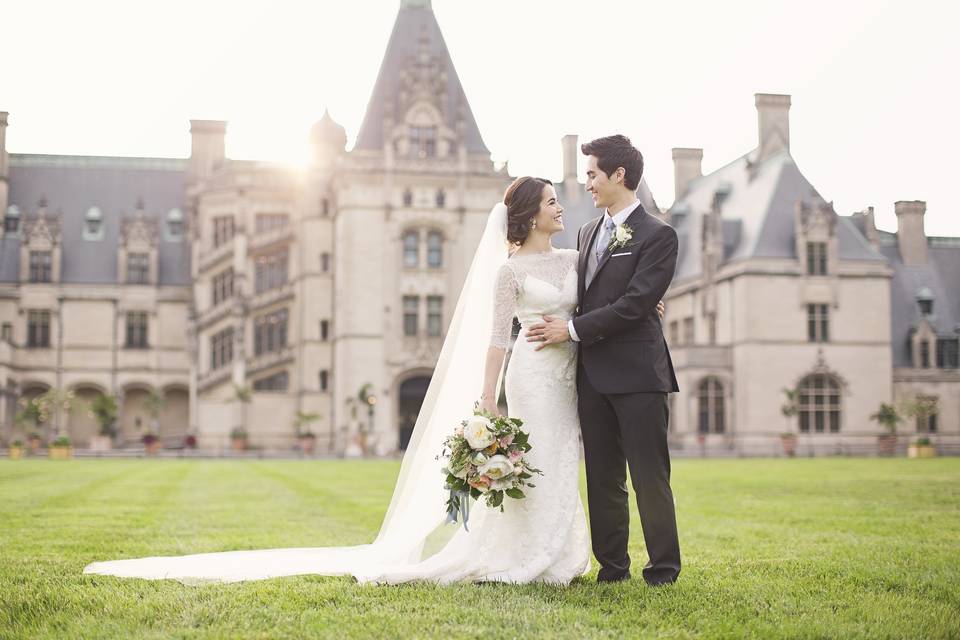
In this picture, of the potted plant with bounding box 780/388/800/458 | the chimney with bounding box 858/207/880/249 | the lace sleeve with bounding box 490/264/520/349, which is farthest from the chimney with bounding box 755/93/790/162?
the lace sleeve with bounding box 490/264/520/349

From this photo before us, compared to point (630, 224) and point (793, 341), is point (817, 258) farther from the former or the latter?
point (630, 224)

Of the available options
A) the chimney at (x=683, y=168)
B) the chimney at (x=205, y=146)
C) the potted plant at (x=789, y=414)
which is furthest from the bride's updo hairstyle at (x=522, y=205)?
the chimney at (x=683, y=168)

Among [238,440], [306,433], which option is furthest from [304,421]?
[238,440]

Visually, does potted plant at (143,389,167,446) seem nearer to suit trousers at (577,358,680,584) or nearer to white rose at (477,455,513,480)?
A: suit trousers at (577,358,680,584)

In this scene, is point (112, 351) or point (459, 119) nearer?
point (459, 119)

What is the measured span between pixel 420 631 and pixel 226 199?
2125 inches

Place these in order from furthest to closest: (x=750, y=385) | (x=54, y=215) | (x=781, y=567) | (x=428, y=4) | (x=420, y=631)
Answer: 1. (x=54, y=215)
2. (x=428, y=4)
3. (x=750, y=385)
4. (x=781, y=567)
5. (x=420, y=631)

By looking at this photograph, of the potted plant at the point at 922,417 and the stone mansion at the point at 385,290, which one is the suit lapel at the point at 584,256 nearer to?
the potted plant at the point at 922,417

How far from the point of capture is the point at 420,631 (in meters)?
5.62

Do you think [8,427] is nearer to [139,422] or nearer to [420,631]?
[139,422]

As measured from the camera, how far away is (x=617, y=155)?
25.0ft

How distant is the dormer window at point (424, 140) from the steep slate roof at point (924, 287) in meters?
23.7

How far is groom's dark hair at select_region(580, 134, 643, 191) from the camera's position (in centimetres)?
761

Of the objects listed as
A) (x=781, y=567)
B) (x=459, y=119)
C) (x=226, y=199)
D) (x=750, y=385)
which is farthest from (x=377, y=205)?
(x=781, y=567)
